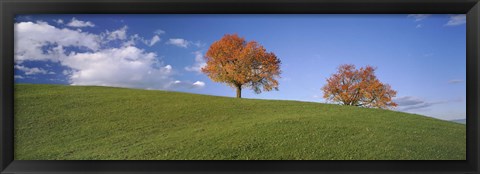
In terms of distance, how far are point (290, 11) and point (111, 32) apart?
3192 millimetres

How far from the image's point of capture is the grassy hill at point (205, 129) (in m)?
6.67

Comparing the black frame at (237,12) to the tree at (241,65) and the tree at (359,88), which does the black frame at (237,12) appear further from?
the tree at (359,88)

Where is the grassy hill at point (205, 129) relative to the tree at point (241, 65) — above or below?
below

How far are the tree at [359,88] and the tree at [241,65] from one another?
1.06 metres

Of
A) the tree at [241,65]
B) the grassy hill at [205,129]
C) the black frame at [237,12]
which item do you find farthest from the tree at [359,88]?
the black frame at [237,12]

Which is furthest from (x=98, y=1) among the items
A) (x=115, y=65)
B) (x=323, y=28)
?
(x=323, y=28)

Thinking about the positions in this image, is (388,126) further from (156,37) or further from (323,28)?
(156,37)

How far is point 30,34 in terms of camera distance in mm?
6594

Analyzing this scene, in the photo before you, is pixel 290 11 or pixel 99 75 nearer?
pixel 290 11

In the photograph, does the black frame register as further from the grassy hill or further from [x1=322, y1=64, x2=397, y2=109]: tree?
[x1=322, y1=64, x2=397, y2=109]: tree

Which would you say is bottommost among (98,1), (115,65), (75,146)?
(75,146)

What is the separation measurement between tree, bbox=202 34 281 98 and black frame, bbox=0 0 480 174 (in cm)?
109

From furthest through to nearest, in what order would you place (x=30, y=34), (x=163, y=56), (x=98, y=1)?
(x=163, y=56)
(x=30, y=34)
(x=98, y=1)

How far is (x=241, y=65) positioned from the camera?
306 inches
